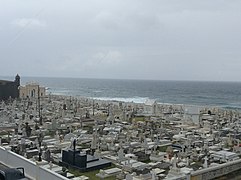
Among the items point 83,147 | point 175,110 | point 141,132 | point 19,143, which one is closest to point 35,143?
point 19,143

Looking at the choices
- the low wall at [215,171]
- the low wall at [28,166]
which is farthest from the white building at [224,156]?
the low wall at [28,166]

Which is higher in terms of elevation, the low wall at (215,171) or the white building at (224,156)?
the low wall at (215,171)

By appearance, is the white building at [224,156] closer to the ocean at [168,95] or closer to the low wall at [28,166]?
the low wall at [28,166]

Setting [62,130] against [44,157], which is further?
[62,130]

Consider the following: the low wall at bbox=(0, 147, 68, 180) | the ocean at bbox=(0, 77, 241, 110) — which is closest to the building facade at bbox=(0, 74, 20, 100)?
the low wall at bbox=(0, 147, 68, 180)

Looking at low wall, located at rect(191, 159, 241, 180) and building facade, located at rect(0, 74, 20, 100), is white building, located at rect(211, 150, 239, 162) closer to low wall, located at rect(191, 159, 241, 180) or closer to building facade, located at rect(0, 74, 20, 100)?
low wall, located at rect(191, 159, 241, 180)

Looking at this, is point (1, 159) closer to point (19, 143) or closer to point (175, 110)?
point (19, 143)
